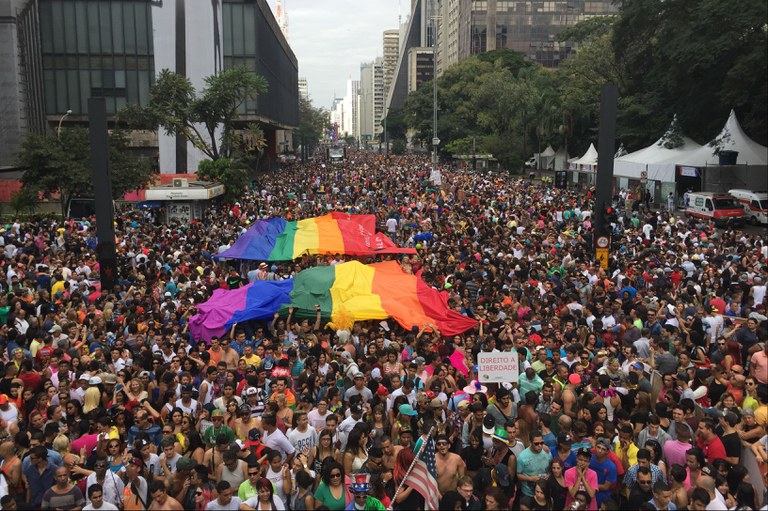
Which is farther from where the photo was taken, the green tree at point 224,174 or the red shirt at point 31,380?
the green tree at point 224,174

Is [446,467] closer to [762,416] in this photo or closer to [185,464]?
[185,464]

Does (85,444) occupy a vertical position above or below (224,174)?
below

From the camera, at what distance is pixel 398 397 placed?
349 inches

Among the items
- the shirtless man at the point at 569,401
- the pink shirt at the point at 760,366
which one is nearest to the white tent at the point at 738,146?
the pink shirt at the point at 760,366

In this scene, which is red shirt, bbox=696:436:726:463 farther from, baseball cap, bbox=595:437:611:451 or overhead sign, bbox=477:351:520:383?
overhead sign, bbox=477:351:520:383

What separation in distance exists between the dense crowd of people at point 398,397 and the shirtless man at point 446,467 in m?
0.01

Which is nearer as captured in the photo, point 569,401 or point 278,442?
point 278,442

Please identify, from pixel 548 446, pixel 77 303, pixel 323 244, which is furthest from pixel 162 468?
pixel 323 244

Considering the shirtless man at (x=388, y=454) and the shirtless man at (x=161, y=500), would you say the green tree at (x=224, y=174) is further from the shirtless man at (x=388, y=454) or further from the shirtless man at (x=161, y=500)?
the shirtless man at (x=161, y=500)

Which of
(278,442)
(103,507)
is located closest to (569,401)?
(278,442)

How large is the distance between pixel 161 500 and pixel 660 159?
123 ft

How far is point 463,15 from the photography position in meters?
131

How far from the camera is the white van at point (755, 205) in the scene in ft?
100

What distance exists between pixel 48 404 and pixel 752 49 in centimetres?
3603
